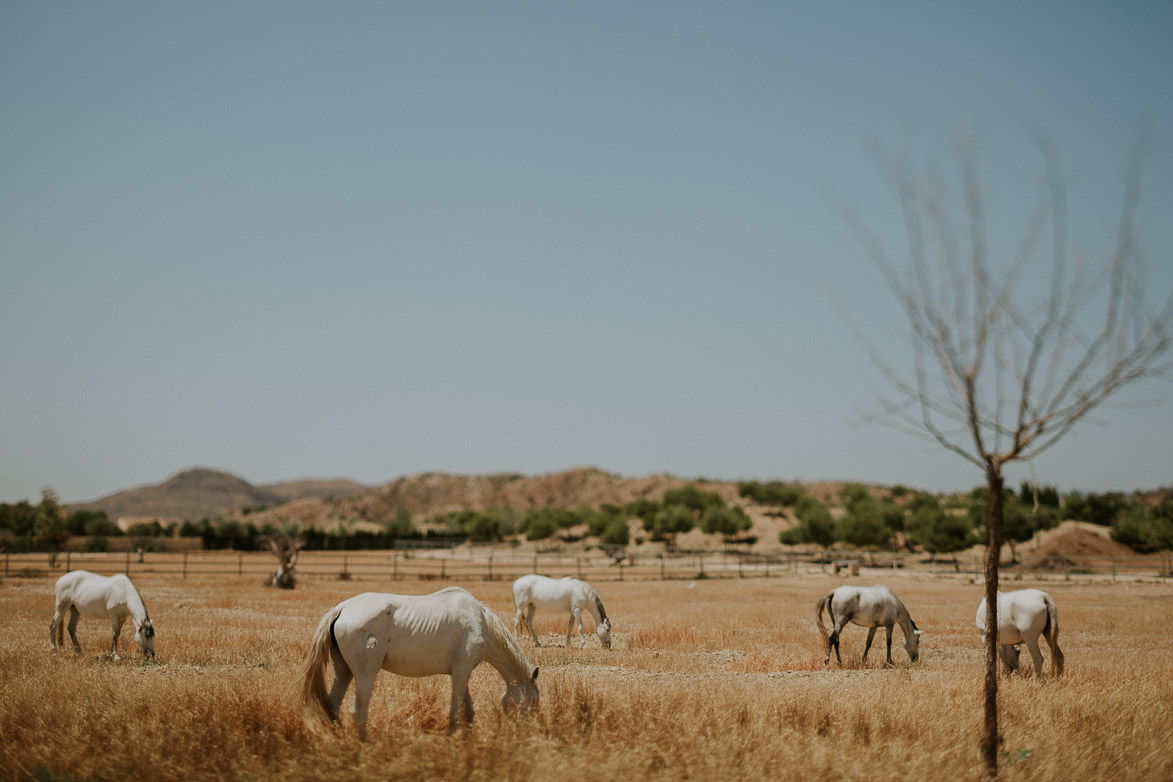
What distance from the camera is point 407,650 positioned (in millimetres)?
8211

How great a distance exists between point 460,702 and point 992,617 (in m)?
5.51

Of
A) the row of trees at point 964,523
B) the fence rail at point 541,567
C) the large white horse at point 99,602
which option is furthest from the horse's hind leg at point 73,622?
the row of trees at point 964,523

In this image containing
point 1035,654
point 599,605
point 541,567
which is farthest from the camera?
point 541,567

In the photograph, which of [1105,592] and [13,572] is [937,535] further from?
[13,572]

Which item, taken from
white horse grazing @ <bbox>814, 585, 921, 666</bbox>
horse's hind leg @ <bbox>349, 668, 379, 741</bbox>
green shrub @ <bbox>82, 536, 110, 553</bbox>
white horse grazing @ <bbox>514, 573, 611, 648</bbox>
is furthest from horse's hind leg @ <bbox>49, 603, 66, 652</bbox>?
green shrub @ <bbox>82, 536, 110, 553</bbox>

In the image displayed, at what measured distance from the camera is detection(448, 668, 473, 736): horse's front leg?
26.2 ft

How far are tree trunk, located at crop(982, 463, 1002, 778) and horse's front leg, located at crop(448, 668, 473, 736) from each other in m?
A: 5.12

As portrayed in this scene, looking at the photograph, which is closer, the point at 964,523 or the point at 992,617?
the point at 992,617

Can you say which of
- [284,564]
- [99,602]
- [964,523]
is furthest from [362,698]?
[964,523]

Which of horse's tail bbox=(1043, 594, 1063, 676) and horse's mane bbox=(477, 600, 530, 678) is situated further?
horse's tail bbox=(1043, 594, 1063, 676)

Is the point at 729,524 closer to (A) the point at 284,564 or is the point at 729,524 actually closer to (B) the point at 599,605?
(A) the point at 284,564

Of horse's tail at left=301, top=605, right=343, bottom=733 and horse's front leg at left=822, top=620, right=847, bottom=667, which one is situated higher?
horse's tail at left=301, top=605, right=343, bottom=733

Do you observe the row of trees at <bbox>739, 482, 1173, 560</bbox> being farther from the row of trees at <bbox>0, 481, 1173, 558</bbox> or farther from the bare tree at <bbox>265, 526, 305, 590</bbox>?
the bare tree at <bbox>265, 526, 305, 590</bbox>

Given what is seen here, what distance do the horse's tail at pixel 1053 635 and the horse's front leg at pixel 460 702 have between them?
33.5ft
